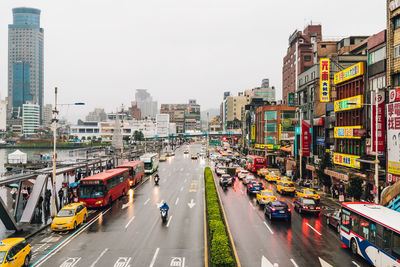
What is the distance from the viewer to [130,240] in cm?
2000

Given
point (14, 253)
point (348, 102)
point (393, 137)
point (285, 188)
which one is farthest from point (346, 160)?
point (14, 253)

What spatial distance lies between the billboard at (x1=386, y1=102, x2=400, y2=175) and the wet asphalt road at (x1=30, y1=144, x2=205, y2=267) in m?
17.5

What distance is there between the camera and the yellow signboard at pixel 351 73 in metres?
34.2

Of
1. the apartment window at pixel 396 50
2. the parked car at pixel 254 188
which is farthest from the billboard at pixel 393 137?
the parked car at pixel 254 188

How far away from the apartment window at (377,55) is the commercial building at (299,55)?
58.7 metres

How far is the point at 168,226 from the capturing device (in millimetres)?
23422

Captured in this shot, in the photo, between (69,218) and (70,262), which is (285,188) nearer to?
(69,218)

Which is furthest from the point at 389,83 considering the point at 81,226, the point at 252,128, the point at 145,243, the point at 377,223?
the point at 252,128

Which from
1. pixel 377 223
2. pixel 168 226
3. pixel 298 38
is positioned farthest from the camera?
pixel 298 38

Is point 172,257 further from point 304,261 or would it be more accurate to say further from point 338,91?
point 338,91

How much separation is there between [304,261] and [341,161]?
25.2 meters

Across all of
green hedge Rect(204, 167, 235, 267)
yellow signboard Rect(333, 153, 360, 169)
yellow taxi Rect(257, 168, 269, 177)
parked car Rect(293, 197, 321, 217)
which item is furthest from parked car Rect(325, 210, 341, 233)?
yellow taxi Rect(257, 168, 269, 177)

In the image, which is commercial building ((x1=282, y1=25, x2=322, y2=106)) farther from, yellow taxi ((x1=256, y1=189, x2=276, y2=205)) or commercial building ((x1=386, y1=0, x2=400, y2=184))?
yellow taxi ((x1=256, y1=189, x2=276, y2=205))

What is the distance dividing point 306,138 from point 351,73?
→ 15180 millimetres
